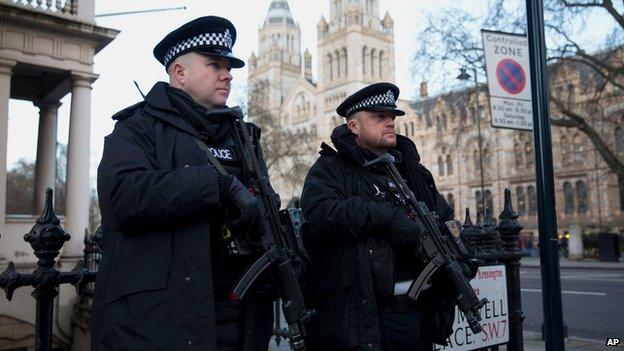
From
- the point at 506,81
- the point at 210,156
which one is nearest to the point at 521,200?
the point at 506,81

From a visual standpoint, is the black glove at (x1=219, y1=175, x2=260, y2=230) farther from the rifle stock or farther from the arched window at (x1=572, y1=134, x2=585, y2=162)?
the arched window at (x1=572, y1=134, x2=585, y2=162)

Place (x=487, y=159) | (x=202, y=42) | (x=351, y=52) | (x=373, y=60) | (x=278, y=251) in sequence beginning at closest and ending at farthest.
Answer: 1. (x=278, y=251)
2. (x=202, y=42)
3. (x=487, y=159)
4. (x=351, y=52)
5. (x=373, y=60)

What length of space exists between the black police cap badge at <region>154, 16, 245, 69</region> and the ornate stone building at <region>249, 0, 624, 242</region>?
23.6 meters

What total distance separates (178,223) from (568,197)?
5567 centimetres

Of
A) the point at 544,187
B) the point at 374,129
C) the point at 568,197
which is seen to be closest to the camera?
the point at 374,129

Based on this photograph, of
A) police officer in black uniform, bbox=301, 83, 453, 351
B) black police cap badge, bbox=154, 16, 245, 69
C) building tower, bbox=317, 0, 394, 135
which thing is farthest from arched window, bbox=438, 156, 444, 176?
black police cap badge, bbox=154, 16, 245, 69

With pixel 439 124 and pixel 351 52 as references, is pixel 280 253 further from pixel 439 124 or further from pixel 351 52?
pixel 351 52

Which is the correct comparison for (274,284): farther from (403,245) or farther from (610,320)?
(610,320)

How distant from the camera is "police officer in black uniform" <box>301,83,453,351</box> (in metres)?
3.04

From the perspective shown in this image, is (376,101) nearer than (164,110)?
No

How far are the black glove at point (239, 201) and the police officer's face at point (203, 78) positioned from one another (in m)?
0.50

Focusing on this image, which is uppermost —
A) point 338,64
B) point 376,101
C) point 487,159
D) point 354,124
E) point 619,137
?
point 338,64

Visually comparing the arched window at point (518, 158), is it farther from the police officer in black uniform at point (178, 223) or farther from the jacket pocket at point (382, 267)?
the police officer in black uniform at point (178, 223)

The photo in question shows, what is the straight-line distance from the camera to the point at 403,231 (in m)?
3.07
